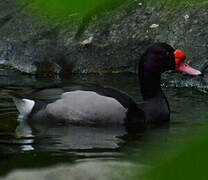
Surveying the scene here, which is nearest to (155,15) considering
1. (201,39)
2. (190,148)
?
(201,39)

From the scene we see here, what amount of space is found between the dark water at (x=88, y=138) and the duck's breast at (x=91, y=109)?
5.1 inches

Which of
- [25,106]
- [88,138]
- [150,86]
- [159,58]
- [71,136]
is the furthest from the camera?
[159,58]


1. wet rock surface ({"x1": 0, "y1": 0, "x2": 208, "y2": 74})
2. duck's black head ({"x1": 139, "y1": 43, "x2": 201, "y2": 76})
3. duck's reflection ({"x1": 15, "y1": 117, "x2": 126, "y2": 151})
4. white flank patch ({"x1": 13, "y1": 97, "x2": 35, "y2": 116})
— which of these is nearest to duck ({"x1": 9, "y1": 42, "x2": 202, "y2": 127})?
white flank patch ({"x1": 13, "y1": 97, "x2": 35, "y2": 116})

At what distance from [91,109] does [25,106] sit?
2.83ft

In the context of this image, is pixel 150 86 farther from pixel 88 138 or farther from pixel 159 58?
pixel 88 138

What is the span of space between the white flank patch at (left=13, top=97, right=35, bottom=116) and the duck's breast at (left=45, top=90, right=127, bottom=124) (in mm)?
417

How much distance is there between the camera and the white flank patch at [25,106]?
6547mm

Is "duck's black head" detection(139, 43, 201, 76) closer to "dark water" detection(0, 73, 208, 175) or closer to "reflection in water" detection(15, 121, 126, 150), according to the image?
"dark water" detection(0, 73, 208, 175)

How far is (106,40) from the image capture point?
367 inches

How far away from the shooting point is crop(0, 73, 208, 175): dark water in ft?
15.2

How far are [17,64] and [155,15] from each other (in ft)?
8.45

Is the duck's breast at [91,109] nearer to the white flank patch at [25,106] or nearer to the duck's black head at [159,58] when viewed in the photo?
the white flank patch at [25,106]

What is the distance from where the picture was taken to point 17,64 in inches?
379

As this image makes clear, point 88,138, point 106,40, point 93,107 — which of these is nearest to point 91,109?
point 93,107
